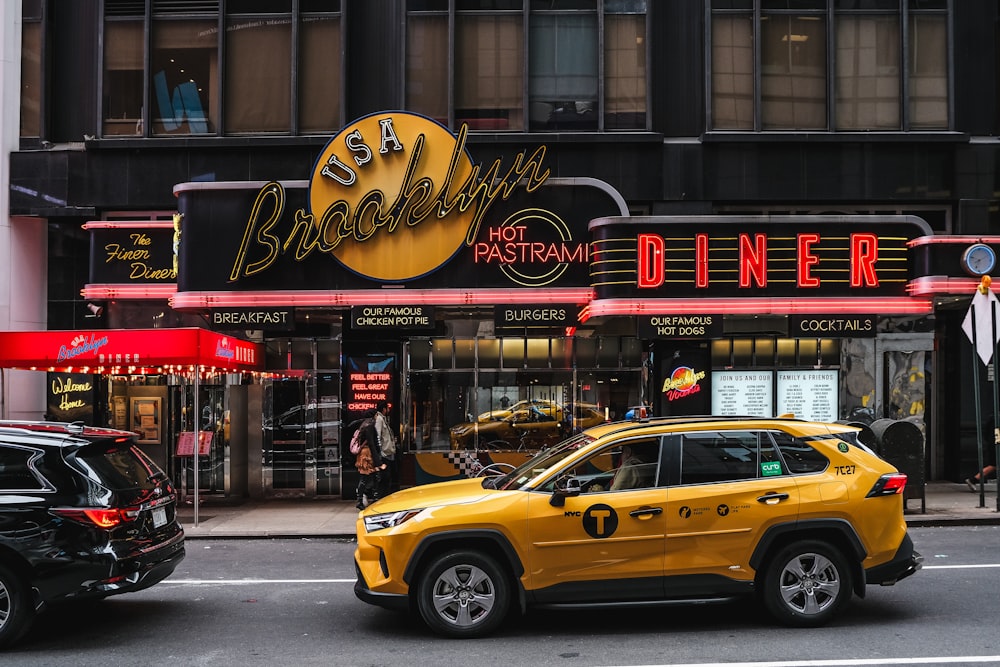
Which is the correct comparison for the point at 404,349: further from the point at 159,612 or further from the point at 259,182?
the point at 159,612

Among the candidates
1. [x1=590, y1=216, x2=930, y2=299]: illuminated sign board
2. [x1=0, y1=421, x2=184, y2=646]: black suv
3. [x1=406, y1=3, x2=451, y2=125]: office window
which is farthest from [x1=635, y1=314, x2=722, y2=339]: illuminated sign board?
[x1=0, y1=421, x2=184, y2=646]: black suv

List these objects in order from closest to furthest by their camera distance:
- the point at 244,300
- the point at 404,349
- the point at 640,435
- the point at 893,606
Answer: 1. the point at 640,435
2. the point at 893,606
3. the point at 244,300
4. the point at 404,349

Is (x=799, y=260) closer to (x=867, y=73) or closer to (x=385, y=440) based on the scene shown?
(x=867, y=73)

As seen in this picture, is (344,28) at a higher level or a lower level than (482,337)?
higher

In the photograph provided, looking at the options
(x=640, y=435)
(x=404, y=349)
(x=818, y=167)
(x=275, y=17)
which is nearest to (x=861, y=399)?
(x=818, y=167)

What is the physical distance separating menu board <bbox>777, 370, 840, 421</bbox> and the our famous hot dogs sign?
14.9 feet

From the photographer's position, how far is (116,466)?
8.14 m

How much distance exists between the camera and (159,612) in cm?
882

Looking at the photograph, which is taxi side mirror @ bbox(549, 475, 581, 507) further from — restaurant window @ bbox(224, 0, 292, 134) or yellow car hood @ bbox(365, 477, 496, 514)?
restaurant window @ bbox(224, 0, 292, 134)

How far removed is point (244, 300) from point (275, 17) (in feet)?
Result: 19.2

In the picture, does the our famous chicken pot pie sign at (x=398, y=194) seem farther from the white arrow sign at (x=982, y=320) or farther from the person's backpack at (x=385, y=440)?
the white arrow sign at (x=982, y=320)

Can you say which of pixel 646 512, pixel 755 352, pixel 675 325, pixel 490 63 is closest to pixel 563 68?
pixel 490 63

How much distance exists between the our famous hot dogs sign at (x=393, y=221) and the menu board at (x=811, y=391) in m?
4.53

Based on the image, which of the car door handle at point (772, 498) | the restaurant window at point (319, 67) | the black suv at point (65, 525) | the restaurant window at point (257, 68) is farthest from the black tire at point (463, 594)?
the restaurant window at point (257, 68)
